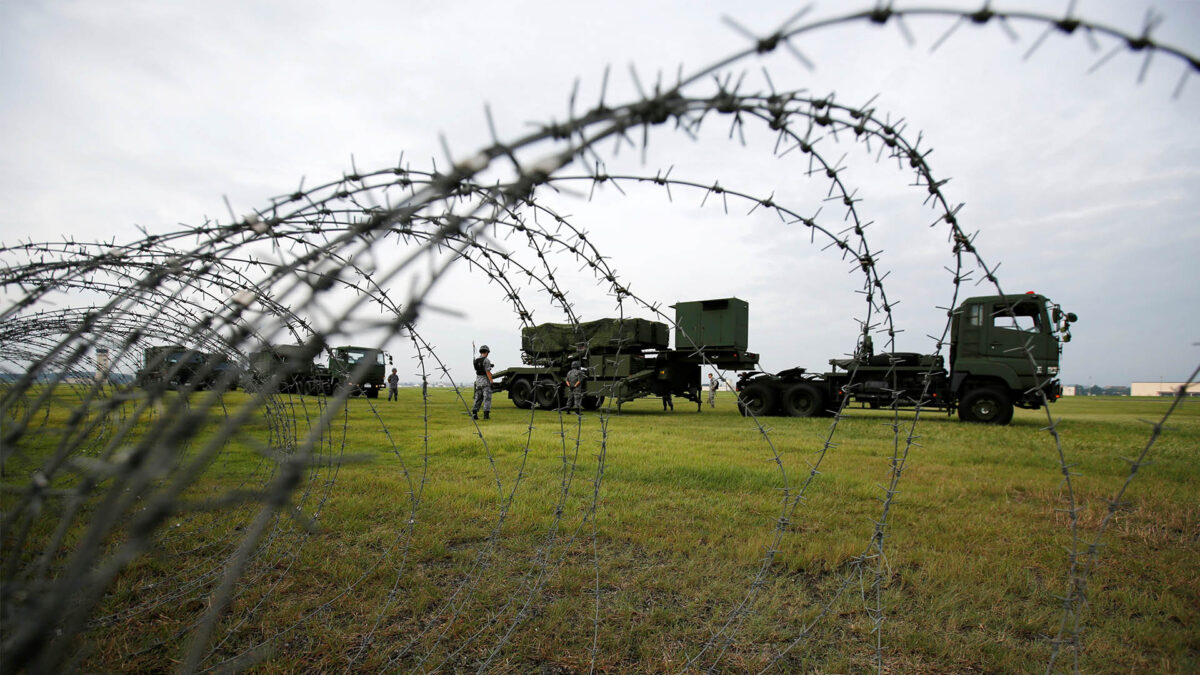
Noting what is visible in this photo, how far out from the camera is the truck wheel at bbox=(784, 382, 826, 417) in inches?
575

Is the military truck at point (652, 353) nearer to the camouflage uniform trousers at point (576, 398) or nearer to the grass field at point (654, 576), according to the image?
the grass field at point (654, 576)

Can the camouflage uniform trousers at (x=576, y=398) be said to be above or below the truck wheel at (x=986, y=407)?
above

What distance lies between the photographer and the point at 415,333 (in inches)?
114

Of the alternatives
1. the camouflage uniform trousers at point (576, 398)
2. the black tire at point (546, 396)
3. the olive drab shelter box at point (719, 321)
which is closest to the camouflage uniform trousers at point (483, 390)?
the black tire at point (546, 396)

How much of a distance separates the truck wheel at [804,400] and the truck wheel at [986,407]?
299cm

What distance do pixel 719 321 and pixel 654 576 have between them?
12.2 metres

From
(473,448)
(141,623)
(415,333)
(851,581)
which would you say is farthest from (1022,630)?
(473,448)

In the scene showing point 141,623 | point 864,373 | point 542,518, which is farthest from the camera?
point 864,373

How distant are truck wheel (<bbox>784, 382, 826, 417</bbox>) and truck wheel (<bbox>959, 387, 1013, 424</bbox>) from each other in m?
2.99

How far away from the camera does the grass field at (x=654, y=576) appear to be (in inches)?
104

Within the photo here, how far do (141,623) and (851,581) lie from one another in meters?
3.68

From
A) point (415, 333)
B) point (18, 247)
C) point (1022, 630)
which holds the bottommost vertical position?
point (1022, 630)

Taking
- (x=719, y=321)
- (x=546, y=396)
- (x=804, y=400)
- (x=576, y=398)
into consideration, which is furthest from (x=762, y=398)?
(x=576, y=398)

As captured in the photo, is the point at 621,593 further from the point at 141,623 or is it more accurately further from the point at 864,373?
the point at 864,373
